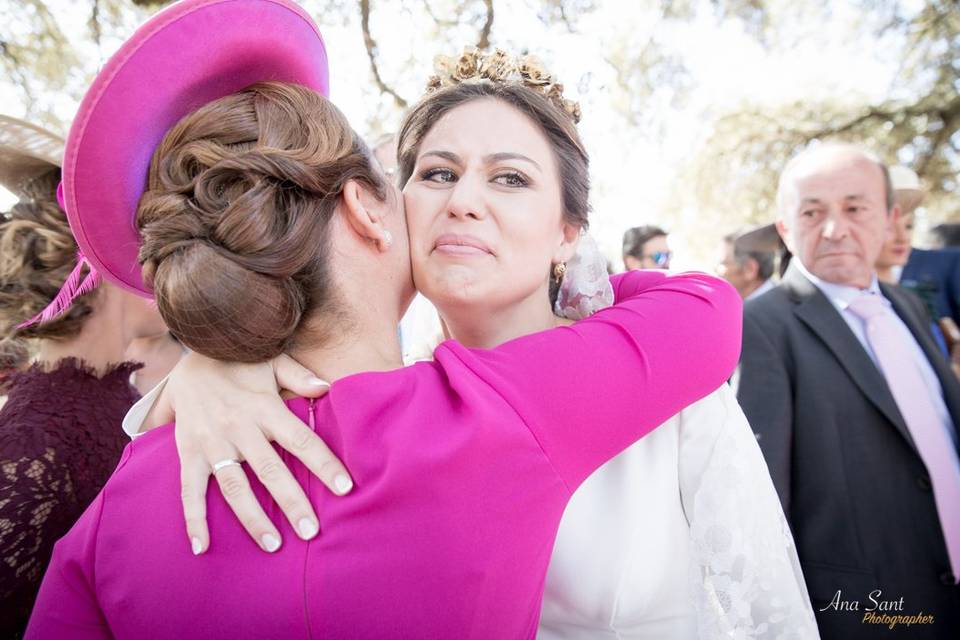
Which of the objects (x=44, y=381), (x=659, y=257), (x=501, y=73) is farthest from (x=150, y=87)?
(x=659, y=257)

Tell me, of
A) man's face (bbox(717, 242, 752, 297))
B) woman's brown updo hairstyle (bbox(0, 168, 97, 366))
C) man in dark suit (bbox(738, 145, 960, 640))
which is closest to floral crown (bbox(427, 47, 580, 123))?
woman's brown updo hairstyle (bbox(0, 168, 97, 366))

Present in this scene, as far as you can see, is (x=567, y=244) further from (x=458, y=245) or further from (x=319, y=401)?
(x=319, y=401)

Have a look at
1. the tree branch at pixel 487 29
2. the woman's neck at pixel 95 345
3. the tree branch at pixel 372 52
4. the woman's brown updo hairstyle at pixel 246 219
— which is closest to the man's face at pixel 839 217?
the woman's brown updo hairstyle at pixel 246 219

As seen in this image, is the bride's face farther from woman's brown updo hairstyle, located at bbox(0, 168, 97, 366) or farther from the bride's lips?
woman's brown updo hairstyle, located at bbox(0, 168, 97, 366)

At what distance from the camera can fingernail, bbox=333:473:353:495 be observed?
1.17 metres

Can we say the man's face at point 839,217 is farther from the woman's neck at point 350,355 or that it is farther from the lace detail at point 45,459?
the lace detail at point 45,459

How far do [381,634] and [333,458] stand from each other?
0.32m

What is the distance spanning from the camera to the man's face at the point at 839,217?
9.87 ft

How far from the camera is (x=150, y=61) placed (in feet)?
4.23

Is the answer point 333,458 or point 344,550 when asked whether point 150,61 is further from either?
point 344,550

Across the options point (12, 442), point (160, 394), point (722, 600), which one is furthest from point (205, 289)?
point (722, 600)

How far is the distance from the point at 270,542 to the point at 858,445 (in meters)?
2.44

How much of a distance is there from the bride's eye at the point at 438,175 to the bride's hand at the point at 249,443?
826mm

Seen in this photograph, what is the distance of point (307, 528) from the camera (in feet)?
3.77
